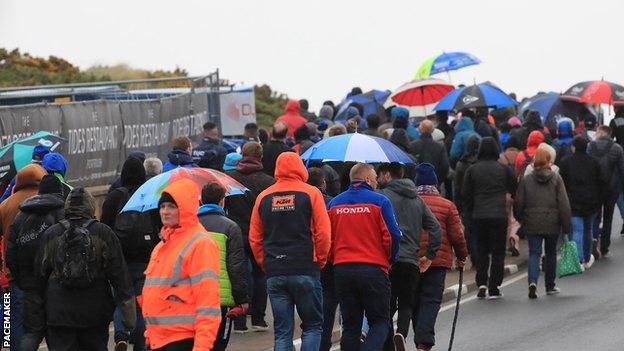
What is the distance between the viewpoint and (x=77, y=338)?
11234mm

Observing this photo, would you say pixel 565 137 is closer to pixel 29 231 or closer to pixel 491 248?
pixel 491 248

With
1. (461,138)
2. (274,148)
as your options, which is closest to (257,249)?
(274,148)

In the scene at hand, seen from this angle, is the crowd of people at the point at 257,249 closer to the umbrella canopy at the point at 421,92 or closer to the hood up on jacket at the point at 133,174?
the hood up on jacket at the point at 133,174

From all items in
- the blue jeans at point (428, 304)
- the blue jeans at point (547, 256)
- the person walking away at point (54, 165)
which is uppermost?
the person walking away at point (54, 165)

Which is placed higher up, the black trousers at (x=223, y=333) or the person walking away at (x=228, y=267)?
the person walking away at (x=228, y=267)

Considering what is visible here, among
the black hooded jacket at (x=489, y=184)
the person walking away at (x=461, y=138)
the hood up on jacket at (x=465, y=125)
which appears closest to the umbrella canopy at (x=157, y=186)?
the black hooded jacket at (x=489, y=184)

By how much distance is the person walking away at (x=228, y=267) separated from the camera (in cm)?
1122

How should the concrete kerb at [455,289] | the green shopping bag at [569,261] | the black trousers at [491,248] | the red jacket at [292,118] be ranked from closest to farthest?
the concrete kerb at [455,289], the black trousers at [491,248], the green shopping bag at [569,261], the red jacket at [292,118]

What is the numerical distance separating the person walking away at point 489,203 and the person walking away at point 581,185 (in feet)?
9.16

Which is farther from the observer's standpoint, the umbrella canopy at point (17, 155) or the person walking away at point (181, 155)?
the person walking away at point (181, 155)

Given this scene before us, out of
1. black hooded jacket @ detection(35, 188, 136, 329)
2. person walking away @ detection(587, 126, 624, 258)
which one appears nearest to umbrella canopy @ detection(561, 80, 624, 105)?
person walking away @ detection(587, 126, 624, 258)

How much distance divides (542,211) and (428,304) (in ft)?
15.7

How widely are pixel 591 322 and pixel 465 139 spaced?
6.29 meters

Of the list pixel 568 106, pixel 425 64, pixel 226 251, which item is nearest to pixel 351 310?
pixel 226 251
